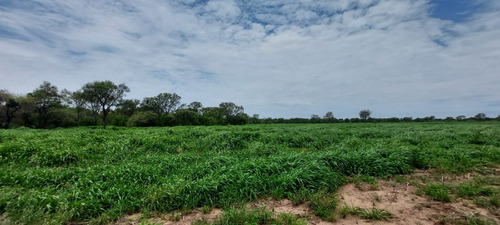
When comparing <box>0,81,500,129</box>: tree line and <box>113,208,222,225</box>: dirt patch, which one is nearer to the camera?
<box>113,208,222,225</box>: dirt patch

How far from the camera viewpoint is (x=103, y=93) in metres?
30.4

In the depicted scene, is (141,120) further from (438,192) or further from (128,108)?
(438,192)

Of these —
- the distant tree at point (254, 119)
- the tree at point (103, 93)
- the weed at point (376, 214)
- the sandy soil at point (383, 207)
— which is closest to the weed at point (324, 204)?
the sandy soil at point (383, 207)

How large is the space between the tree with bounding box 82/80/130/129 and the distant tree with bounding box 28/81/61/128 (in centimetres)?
1035

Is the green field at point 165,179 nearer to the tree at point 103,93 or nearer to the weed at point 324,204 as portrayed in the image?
the weed at point 324,204

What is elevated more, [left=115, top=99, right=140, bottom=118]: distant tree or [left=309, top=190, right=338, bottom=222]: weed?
[left=115, top=99, right=140, bottom=118]: distant tree

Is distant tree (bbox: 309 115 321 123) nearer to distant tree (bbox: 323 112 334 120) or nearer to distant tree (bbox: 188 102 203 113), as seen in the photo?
distant tree (bbox: 323 112 334 120)

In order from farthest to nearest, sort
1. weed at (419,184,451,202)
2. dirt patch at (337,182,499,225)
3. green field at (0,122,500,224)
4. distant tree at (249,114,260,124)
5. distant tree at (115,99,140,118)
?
→ distant tree at (249,114,260,124) < distant tree at (115,99,140,118) < weed at (419,184,451,202) < green field at (0,122,500,224) < dirt patch at (337,182,499,225)

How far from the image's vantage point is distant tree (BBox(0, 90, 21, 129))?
29.8m

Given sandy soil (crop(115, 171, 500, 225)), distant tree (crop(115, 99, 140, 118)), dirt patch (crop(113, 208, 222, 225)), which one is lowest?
dirt patch (crop(113, 208, 222, 225))

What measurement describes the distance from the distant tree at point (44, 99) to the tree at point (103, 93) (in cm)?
1035

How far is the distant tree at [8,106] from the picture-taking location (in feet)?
97.6

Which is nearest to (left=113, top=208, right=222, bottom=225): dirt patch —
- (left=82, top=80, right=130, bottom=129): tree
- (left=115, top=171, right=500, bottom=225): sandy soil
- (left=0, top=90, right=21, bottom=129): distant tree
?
(left=115, top=171, right=500, bottom=225): sandy soil

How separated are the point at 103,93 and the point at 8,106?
14795 millimetres
